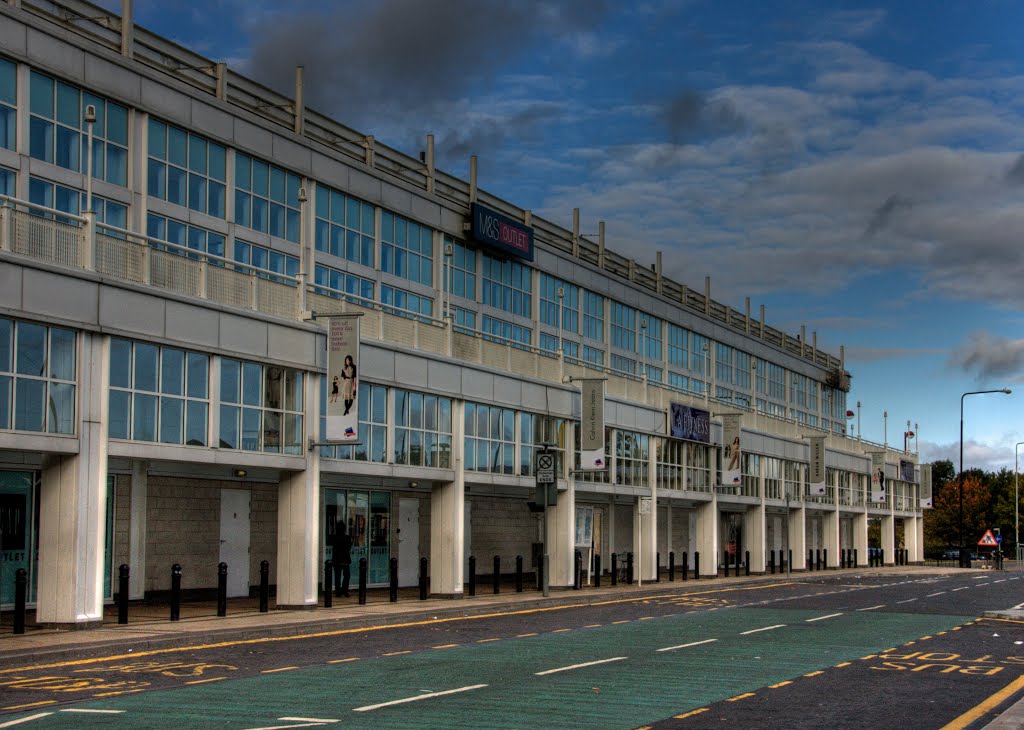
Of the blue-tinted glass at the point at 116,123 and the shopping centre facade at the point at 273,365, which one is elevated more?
the blue-tinted glass at the point at 116,123

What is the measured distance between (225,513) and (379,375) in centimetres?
569

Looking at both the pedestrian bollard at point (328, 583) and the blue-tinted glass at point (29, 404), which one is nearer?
the blue-tinted glass at point (29, 404)

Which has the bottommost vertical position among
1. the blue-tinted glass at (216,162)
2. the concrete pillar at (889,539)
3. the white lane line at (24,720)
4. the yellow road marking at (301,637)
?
the concrete pillar at (889,539)

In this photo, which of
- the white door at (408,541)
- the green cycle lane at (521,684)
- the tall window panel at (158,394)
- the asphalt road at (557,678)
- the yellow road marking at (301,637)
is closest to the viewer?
the green cycle lane at (521,684)

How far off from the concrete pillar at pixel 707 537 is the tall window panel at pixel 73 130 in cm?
2860

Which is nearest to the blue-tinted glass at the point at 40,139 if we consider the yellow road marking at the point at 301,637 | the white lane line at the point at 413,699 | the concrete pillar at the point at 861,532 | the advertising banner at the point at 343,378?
the advertising banner at the point at 343,378

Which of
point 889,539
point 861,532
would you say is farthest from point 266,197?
point 889,539

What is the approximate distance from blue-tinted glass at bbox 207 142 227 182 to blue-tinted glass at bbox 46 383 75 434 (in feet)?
63.4

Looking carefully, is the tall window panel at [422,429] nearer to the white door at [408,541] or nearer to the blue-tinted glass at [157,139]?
the white door at [408,541]

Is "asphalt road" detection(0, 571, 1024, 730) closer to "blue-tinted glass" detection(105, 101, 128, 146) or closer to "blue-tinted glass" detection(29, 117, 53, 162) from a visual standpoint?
"blue-tinted glass" detection(29, 117, 53, 162)

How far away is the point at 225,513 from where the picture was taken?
108 feet

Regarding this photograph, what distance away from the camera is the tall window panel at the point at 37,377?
68.7ft

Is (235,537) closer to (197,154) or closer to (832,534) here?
(197,154)

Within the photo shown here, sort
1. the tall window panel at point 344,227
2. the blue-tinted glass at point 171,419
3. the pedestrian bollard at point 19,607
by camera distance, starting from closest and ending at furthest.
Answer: the pedestrian bollard at point 19,607 → the blue-tinted glass at point 171,419 → the tall window panel at point 344,227
